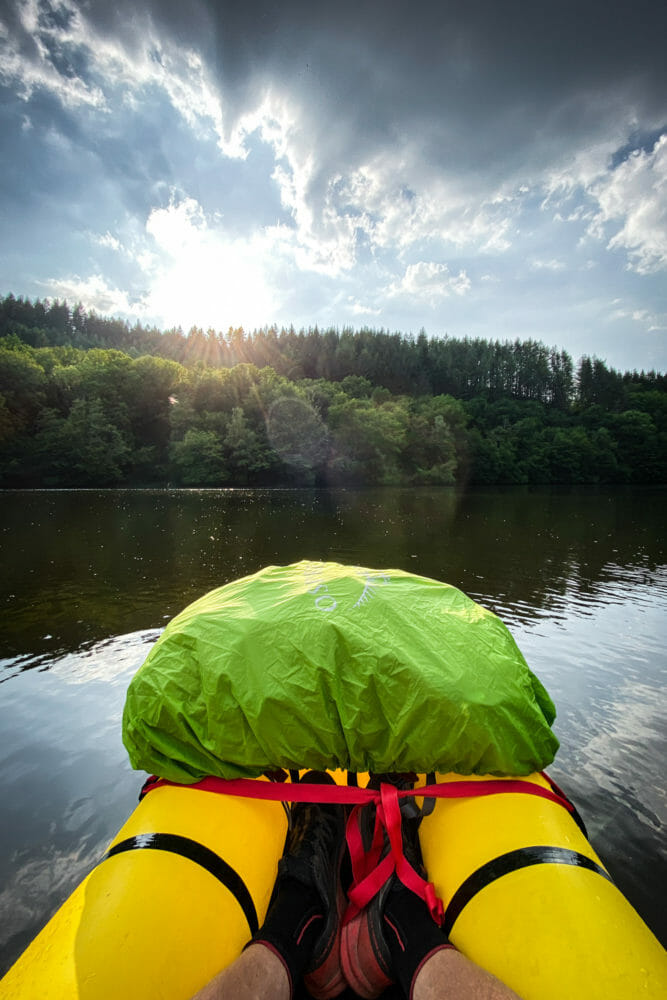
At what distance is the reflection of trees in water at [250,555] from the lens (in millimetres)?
8414

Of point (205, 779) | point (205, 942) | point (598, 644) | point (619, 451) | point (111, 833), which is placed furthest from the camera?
point (619, 451)

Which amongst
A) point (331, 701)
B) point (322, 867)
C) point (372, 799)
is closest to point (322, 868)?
point (322, 867)

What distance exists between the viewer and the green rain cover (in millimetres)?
2090

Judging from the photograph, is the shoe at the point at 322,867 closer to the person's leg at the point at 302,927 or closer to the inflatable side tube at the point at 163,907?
the person's leg at the point at 302,927

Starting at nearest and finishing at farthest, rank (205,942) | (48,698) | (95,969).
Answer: (95,969) < (205,942) < (48,698)

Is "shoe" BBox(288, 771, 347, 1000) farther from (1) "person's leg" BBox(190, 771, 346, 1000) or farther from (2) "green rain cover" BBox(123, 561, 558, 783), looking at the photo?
(2) "green rain cover" BBox(123, 561, 558, 783)

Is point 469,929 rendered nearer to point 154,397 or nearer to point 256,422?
point 256,422

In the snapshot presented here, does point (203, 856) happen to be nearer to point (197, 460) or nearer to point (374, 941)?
point (374, 941)

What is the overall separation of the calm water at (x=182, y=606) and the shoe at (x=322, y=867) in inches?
59.1

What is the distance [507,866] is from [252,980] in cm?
96

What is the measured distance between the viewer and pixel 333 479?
58.0 metres

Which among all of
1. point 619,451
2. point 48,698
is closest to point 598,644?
point 48,698

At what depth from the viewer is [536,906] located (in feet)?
5.34

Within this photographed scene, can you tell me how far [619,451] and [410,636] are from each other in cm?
8683
